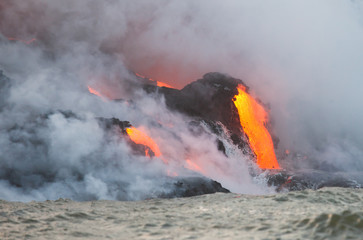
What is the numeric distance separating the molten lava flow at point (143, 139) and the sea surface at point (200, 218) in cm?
542

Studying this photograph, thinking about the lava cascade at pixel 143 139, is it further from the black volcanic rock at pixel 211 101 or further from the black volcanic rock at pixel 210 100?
the black volcanic rock at pixel 210 100

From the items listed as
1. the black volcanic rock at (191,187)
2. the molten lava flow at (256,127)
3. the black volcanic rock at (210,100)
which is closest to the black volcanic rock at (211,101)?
the black volcanic rock at (210,100)

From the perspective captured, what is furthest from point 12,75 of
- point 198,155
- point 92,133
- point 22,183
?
point 198,155

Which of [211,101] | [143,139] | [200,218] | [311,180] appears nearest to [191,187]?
[143,139]

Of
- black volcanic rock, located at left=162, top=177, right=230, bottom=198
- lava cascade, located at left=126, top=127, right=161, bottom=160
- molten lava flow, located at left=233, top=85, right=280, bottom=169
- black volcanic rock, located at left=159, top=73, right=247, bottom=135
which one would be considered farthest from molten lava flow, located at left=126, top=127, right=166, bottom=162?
molten lava flow, located at left=233, top=85, right=280, bottom=169

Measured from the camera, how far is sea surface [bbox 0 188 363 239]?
15.9ft

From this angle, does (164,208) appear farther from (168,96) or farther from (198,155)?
(168,96)

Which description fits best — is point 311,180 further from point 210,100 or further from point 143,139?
point 210,100

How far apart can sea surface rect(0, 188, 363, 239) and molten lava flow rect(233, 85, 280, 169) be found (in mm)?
14714

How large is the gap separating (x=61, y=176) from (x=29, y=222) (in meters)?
4.58

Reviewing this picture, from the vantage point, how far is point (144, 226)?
5.58m

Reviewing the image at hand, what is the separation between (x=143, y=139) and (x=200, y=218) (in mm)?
8217

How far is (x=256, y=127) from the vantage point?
24.0 meters

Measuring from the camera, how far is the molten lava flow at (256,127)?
22203 mm
